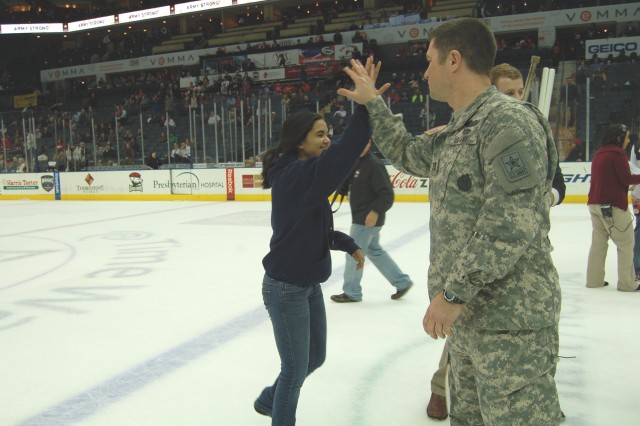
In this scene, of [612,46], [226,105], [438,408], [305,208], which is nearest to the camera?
[305,208]

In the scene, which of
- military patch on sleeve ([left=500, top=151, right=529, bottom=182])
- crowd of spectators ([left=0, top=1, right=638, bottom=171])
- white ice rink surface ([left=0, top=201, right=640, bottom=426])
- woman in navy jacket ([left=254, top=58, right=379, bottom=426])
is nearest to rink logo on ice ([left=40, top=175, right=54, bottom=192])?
crowd of spectators ([left=0, top=1, right=638, bottom=171])

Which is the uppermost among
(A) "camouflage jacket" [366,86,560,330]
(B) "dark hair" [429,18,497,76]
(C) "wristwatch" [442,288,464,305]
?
(B) "dark hair" [429,18,497,76]

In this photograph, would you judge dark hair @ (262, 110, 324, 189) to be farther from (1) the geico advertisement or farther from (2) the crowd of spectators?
(1) the geico advertisement

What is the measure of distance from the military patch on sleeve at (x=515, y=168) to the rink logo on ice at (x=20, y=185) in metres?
18.1

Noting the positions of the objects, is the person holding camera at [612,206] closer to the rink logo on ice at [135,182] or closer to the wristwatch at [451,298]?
the wristwatch at [451,298]

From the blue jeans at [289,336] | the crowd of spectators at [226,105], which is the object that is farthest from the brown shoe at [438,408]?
the crowd of spectators at [226,105]

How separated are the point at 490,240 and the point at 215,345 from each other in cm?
265

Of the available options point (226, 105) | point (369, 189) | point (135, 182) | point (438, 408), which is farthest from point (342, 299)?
point (135, 182)

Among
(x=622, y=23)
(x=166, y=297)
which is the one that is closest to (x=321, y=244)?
(x=166, y=297)

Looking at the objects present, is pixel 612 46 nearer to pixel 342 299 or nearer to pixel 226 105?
pixel 226 105

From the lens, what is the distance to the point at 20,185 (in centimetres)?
1744

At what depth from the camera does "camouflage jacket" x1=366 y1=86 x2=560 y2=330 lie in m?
1.32

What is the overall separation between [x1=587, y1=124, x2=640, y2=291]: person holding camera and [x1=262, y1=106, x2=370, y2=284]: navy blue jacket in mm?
3423

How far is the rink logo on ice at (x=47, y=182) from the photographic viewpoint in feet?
55.4
